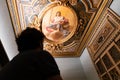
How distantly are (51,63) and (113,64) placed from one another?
3828 mm

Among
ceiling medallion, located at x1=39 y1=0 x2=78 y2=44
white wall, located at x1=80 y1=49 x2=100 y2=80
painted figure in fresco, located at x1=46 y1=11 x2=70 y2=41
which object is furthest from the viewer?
white wall, located at x1=80 y1=49 x2=100 y2=80

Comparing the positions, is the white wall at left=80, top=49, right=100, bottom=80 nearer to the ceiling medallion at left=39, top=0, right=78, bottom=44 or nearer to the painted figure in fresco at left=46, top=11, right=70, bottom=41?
the ceiling medallion at left=39, top=0, right=78, bottom=44

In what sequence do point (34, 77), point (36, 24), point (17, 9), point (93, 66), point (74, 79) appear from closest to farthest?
1. point (34, 77)
2. point (17, 9)
3. point (36, 24)
4. point (93, 66)
5. point (74, 79)

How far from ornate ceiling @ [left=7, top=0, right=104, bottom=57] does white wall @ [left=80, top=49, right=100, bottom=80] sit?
49cm

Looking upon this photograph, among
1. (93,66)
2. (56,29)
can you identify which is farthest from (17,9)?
(93,66)

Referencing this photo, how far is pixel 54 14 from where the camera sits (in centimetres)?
582

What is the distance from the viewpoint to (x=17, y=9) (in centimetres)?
542

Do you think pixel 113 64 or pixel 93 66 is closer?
pixel 113 64

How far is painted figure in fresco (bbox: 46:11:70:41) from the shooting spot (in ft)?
19.5

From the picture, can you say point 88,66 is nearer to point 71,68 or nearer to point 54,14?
point 71,68

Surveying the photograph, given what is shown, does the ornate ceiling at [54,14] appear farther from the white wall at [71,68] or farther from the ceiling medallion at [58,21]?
the white wall at [71,68]

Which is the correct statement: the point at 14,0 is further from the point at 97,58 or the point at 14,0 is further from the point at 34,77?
the point at 34,77

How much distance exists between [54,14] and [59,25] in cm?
43

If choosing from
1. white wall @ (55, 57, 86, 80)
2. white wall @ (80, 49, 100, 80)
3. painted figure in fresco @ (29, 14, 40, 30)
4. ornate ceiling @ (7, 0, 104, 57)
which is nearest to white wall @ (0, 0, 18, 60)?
ornate ceiling @ (7, 0, 104, 57)
